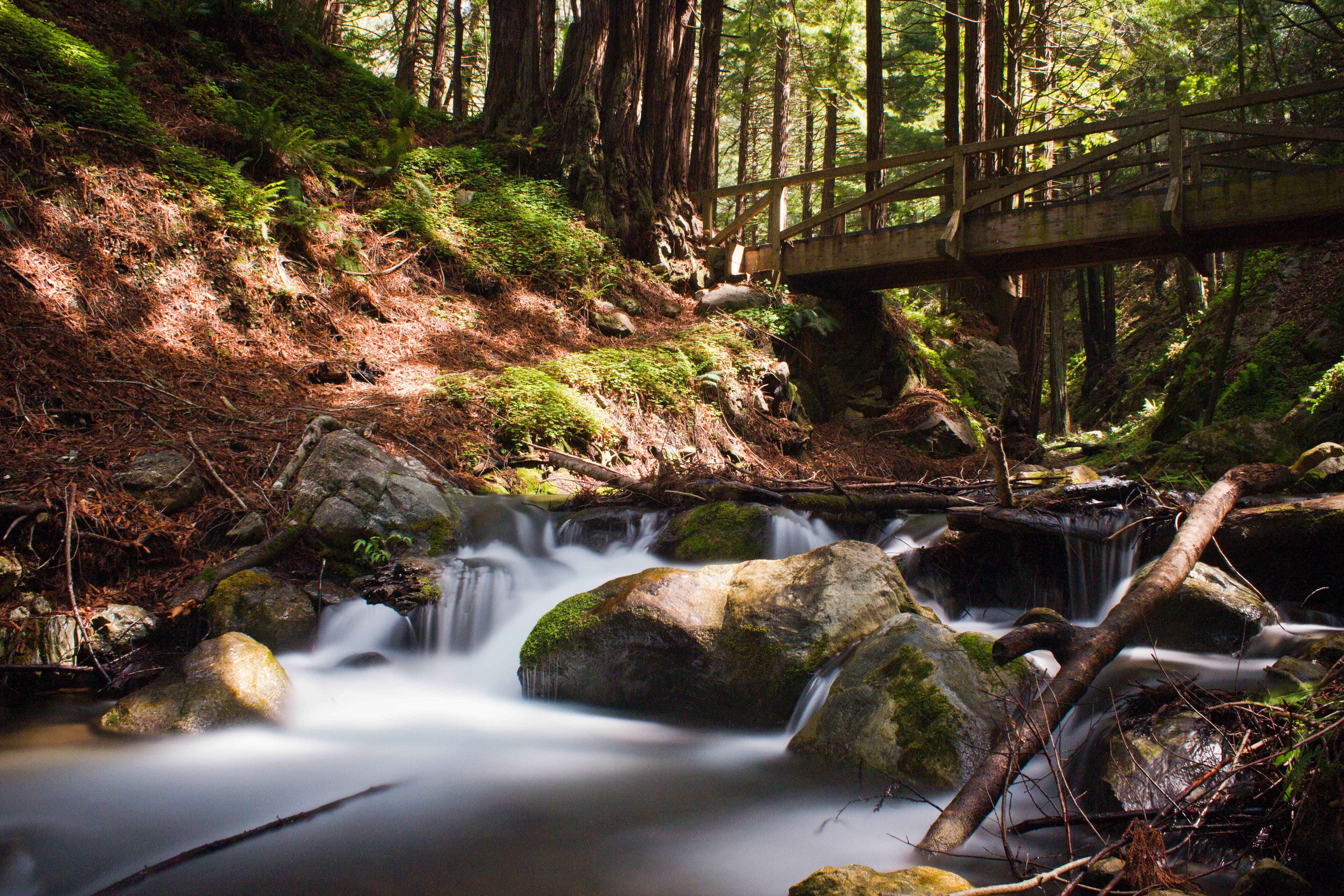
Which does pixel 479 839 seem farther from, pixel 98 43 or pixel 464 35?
pixel 464 35

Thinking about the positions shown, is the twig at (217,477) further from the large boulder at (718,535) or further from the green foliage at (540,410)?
the large boulder at (718,535)

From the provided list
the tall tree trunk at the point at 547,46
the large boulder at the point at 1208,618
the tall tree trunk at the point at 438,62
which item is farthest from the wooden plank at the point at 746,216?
the tall tree trunk at the point at 438,62

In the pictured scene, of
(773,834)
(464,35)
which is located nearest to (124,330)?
(773,834)

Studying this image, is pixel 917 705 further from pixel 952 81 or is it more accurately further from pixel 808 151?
pixel 808 151

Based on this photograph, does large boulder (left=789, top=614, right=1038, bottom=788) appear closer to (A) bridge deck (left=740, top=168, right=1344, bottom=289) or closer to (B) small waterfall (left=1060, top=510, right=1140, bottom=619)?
(B) small waterfall (left=1060, top=510, right=1140, bottom=619)

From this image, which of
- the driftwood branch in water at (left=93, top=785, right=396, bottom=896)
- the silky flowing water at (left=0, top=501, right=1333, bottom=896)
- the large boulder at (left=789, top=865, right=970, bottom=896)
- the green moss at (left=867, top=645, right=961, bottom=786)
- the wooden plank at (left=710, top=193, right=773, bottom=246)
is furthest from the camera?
the wooden plank at (left=710, top=193, right=773, bottom=246)

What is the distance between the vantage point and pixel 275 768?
3764mm

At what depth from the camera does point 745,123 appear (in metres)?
24.2

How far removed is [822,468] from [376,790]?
668cm

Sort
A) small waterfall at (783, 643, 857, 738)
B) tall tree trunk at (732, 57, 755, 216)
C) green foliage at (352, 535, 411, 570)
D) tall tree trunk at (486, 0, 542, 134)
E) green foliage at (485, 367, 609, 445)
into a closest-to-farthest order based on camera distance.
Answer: small waterfall at (783, 643, 857, 738) < green foliage at (352, 535, 411, 570) < green foliage at (485, 367, 609, 445) < tall tree trunk at (486, 0, 542, 134) < tall tree trunk at (732, 57, 755, 216)

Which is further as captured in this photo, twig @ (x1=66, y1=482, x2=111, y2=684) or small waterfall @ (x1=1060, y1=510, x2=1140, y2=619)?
small waterfall @ (x1=1060, y1=510, x2=1140, y2=619)

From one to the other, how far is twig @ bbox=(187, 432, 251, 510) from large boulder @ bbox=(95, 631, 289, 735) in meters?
1.35

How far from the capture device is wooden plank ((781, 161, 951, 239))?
10250mm

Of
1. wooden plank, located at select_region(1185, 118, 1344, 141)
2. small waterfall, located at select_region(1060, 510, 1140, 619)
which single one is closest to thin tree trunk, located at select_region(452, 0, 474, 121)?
wooden plank, located at select_region(1185, 118, 1344, 141)
